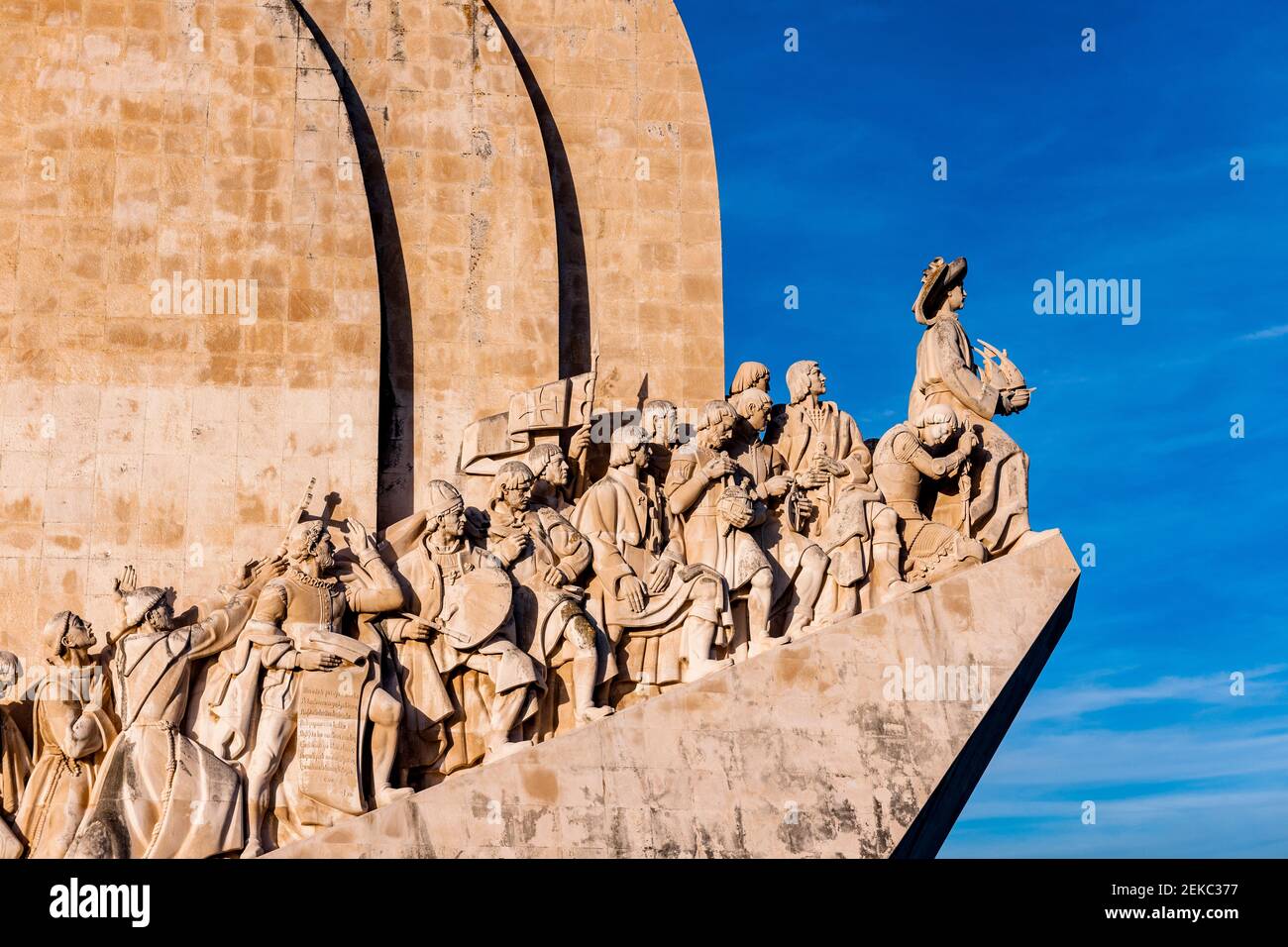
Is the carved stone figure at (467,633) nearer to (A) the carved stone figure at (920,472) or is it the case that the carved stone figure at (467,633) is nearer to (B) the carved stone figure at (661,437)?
(B) the carved stone figure at (661,437)

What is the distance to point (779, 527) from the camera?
15.4m

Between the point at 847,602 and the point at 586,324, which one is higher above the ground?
the point at 586,324

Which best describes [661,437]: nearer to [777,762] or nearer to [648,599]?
[648,599]

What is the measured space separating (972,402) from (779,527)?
1.73m

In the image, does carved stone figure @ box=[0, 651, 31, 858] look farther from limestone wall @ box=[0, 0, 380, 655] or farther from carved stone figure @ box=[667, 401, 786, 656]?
carved stone figure @ box=[667, 401, 786, 656]

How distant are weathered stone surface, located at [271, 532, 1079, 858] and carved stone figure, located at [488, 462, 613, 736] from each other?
1.91 ft

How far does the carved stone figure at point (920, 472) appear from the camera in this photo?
1520cm

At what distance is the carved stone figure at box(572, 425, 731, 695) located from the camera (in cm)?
1465

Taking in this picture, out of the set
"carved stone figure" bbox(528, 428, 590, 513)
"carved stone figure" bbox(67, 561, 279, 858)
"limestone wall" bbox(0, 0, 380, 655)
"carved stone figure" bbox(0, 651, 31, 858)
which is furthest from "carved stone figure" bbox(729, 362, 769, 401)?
"carved stone figure" bbox(0, 651, 31, 858)

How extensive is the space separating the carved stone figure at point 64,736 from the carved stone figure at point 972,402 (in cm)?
592
